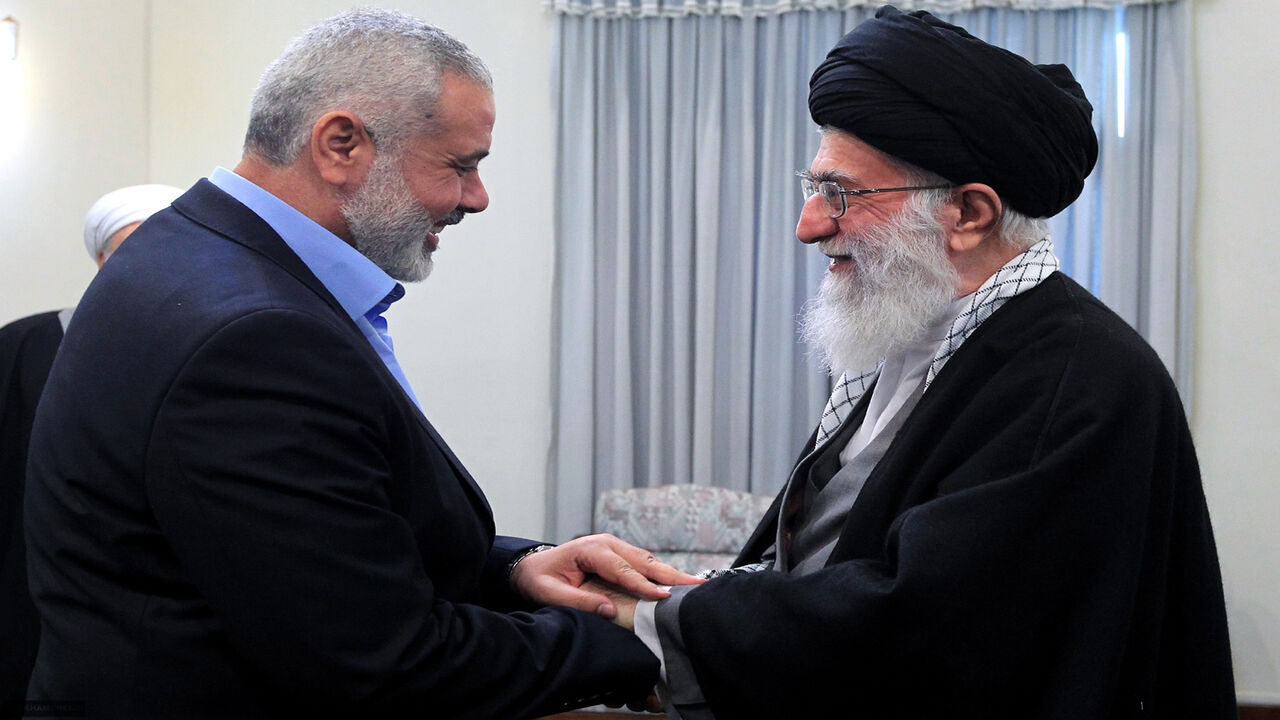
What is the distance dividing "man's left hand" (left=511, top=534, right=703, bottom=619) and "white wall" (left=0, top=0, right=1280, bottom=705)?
311cm

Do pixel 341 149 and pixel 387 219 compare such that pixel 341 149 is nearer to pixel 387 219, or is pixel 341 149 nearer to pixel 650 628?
pixel 387 219

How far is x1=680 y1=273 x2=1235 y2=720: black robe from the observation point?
1.47m

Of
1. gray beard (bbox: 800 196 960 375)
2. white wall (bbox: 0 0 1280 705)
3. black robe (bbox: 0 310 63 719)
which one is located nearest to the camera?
gray beard (bbox: 800 196 960 375)

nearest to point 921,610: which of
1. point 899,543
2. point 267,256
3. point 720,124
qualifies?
point 899,543

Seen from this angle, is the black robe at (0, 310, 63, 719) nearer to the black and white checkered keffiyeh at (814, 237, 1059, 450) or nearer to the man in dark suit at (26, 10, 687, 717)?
the man in dark suit at (26, 10, 687, 717)

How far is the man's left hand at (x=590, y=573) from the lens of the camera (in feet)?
5.78

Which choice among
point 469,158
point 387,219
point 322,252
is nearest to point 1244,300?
point 469,158

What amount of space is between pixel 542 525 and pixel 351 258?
3.76 m

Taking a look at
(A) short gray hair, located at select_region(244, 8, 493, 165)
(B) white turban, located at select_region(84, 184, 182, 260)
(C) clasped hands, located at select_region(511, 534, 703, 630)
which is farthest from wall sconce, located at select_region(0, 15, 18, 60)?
(C) clasped hands, located at select_region(511, 534, 703, 630)

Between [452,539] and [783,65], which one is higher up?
[783,65]

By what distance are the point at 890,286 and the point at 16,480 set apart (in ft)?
6.77

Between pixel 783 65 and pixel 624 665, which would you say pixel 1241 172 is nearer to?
pixel 783 65

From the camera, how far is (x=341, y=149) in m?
1.57

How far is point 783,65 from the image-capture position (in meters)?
4.84
